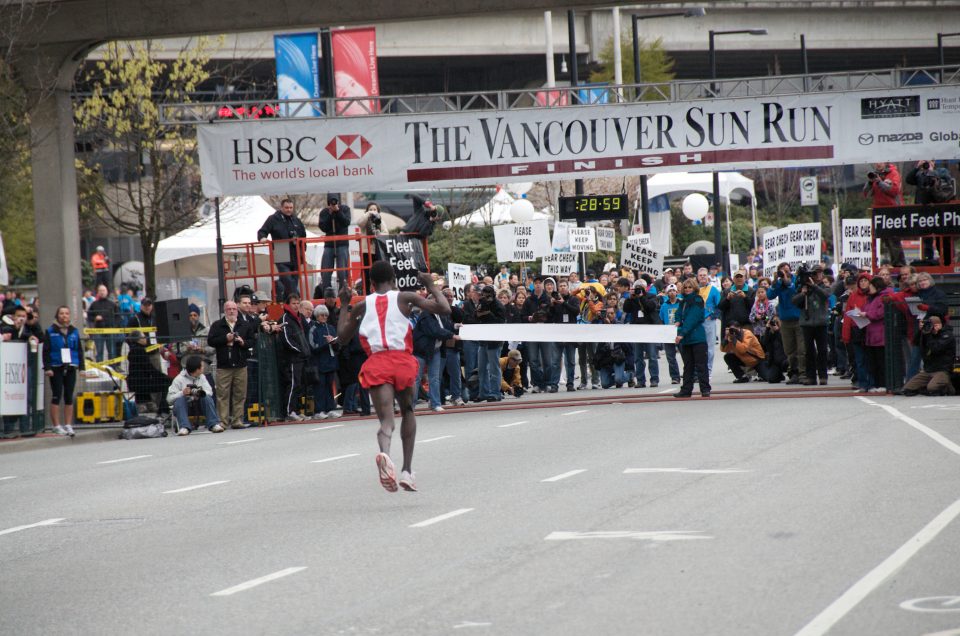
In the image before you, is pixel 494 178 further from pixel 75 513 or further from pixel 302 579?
pixel 302 579

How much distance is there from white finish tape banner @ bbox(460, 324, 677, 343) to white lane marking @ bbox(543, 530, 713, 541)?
13669mm

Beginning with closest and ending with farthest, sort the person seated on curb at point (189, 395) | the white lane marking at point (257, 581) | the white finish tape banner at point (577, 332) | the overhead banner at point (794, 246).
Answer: the white lane marking at point (257, 581) < the person seated on curb at point (189, 395) < the white finish tape banner at point (577, 332) < the overhead banner at point (794, 246)

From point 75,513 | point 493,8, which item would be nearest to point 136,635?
point 75,513

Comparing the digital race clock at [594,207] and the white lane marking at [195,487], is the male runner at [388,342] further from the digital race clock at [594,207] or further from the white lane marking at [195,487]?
the digital race clock at [594,207]

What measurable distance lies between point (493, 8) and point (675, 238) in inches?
1299

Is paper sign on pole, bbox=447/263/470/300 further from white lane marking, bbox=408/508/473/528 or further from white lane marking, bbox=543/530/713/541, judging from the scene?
white lane marking, bbox=543/530/713/541

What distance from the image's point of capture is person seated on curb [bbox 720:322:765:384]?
78.3ft

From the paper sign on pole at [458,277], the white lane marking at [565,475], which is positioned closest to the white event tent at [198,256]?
the paper sign on pole at [458,277]

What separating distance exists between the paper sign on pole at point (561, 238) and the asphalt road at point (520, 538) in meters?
15.6

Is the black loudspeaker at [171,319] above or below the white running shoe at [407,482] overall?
above

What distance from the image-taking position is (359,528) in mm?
9586

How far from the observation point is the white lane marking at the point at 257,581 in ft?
24.9

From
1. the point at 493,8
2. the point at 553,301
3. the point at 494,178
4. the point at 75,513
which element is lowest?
the point at 75,513

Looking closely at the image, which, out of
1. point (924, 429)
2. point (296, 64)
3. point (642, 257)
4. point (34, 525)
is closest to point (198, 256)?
point (296, 64)
